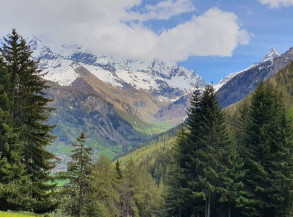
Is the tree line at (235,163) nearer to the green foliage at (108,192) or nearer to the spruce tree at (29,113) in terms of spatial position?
the green foliage at (108,192)

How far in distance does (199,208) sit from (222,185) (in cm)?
616

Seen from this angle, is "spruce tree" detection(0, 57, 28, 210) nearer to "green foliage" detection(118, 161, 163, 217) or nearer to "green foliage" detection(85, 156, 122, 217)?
"green foliage" detection(85, 156, 122, 217)

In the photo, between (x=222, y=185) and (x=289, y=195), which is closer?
(x=289, y=195)

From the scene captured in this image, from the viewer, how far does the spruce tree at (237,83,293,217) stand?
3766cm

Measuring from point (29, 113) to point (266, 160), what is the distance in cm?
3269

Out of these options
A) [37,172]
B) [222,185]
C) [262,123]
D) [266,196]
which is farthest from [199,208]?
[37,172]

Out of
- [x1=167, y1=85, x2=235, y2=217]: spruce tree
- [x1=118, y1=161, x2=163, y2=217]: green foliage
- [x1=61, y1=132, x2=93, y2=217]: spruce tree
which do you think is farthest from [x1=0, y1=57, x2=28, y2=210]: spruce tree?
[x1=118, y1=161, x2=163, y2=217]: green foliage

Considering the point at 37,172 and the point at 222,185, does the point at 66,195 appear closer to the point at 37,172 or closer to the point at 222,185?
the point at 37,172

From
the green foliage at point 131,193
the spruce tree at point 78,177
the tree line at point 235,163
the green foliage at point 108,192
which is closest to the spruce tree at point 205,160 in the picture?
the tree line at point 235,163

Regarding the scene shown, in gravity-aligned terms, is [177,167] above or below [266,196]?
above

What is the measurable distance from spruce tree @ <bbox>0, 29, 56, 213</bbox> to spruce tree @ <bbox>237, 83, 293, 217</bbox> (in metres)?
26.0

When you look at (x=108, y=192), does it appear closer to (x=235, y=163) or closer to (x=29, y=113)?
(x=235, y=163)

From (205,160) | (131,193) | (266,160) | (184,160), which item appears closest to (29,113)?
(205,160)

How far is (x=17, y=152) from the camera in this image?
89.1 feet
